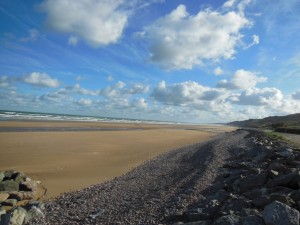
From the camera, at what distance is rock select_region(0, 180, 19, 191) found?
39.7 feet

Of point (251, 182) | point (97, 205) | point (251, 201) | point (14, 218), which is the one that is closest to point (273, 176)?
point (251, 182)

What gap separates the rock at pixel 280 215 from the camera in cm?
574

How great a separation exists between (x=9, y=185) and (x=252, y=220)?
9956 mm

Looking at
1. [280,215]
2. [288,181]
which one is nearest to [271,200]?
[280,215]

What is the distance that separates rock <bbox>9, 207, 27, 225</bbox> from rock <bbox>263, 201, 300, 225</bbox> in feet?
20.5

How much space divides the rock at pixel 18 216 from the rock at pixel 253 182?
254 inches

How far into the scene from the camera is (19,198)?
1160 cm

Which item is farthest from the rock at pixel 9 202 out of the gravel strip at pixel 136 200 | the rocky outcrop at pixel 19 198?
the gravel strip at pixel 136 200

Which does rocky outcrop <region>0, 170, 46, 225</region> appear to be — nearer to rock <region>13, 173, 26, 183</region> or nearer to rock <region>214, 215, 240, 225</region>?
Result: rock <region>13, 173, 26, 183</region>

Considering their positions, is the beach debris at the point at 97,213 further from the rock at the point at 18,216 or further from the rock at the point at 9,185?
the rock at the point at 9,185

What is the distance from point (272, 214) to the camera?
5.89m

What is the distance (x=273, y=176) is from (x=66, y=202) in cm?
689

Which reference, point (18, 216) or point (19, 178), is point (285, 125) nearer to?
point (19, 178)

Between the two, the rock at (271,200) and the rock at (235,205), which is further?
the rock at (235,205)
